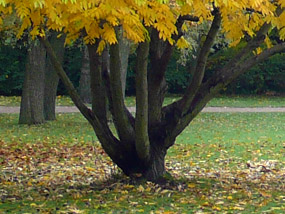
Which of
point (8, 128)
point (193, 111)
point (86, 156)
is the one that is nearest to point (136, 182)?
point (193, 111)

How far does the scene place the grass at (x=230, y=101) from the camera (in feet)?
96.4

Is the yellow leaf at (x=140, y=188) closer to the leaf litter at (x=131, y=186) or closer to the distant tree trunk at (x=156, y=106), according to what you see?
the leaf litter at (x=131, y=186)

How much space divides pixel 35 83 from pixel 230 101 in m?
15.4

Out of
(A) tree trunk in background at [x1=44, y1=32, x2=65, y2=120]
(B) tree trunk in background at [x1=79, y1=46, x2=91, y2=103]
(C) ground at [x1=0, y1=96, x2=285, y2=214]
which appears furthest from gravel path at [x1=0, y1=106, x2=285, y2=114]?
(C) ground at [x1=0, y1=96, x2=285, y2=214]

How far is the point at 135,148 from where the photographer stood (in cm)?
844

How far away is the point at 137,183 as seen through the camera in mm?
8617

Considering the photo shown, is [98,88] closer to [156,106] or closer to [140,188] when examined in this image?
[156,106]

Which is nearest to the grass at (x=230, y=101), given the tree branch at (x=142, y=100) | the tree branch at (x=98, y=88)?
the tree branch at (x=98, y=88)

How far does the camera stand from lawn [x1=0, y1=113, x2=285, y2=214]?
24.7 feet

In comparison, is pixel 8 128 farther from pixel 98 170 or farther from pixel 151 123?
pixel 151 123

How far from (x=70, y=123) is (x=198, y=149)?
6.47m

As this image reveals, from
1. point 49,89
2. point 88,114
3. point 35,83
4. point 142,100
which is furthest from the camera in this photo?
point 49,89

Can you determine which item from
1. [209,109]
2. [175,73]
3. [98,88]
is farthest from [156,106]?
[175,73]

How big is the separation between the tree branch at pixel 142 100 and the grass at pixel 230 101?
20741 mm
